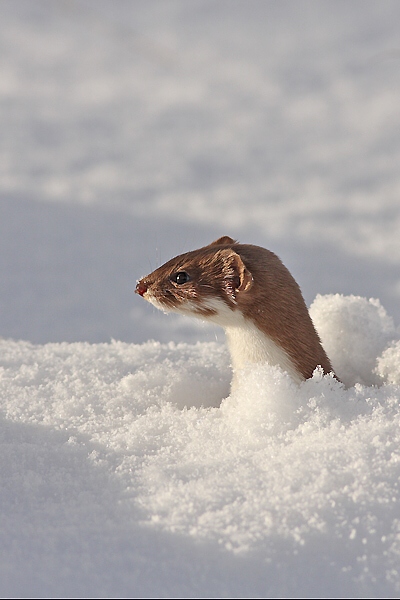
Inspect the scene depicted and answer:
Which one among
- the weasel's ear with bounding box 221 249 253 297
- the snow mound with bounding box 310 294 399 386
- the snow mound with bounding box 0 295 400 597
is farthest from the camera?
the snow mound with bounding box 310 294 399 386

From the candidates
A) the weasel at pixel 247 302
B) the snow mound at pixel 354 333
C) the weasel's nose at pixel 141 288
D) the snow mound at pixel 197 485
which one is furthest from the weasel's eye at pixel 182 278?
the snow mound at pixel 354 333

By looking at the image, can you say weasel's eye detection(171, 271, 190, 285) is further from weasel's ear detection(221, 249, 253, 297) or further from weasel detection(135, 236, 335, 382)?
weasel's ear detection(221, 249, 253, 297)

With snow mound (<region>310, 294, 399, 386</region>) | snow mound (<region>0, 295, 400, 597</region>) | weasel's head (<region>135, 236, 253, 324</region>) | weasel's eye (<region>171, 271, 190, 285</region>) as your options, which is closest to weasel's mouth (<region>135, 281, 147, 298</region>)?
weasel's head (<region>135, 236, 253, 324</region>)

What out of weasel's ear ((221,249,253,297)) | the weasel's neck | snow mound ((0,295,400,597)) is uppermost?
weasel's ear ((221,249,253,297))

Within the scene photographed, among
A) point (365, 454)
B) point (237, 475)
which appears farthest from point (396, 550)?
point (237, 475)

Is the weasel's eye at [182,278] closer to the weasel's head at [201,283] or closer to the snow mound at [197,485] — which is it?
the weasel's head at [201,283]

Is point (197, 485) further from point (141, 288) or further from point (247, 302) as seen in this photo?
point (141, 288)

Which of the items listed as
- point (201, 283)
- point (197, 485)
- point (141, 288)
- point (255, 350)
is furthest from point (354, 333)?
point (197, 485)
